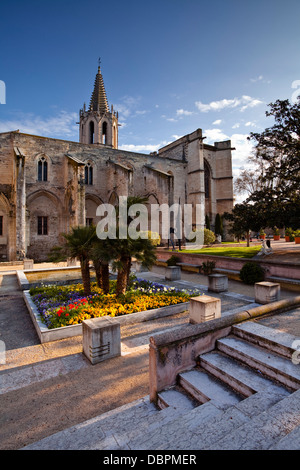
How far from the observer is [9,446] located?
8.24 ft

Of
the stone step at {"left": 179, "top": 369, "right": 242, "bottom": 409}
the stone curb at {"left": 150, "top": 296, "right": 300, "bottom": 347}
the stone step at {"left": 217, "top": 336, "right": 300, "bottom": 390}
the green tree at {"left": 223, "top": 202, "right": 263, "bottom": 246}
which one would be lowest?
the stone step at {"left": 179, "top": 369, "right": 242, "bottom": 409}

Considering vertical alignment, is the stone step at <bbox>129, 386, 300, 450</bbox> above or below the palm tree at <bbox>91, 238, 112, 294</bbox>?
below

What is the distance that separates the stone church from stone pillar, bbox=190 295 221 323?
622 inches

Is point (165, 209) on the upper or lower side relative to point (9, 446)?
upper

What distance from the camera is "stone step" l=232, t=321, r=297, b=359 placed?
11.0 feet

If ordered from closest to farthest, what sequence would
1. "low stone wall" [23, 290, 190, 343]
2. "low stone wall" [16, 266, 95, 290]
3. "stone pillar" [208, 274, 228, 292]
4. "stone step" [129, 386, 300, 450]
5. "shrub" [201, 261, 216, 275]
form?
"stone step" [129, 386, 300, 450] → "low stone wall" [23, 290, 190, 343] → "stone pillar" [208, 274, 228, 292] → "low stone wall" [16, 266, 95, 290] → "shrub" [201, 261, 216, 275]

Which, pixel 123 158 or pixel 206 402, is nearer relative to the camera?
pixel 206 402

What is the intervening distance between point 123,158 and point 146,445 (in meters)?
26.4

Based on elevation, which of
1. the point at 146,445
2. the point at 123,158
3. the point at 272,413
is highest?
the point at 123,158

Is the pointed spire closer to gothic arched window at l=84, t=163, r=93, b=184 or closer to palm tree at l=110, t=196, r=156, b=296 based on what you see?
gothic arched window at l=84, t=163, r=93, b=184

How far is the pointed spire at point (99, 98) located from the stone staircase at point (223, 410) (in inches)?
1436

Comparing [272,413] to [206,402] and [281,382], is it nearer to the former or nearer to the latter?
[206,402]

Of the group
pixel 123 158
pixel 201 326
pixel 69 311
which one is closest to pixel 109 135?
pixel 123 158

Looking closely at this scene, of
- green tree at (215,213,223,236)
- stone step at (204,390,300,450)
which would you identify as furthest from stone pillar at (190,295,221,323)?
green tree at (215,213,223,236)
